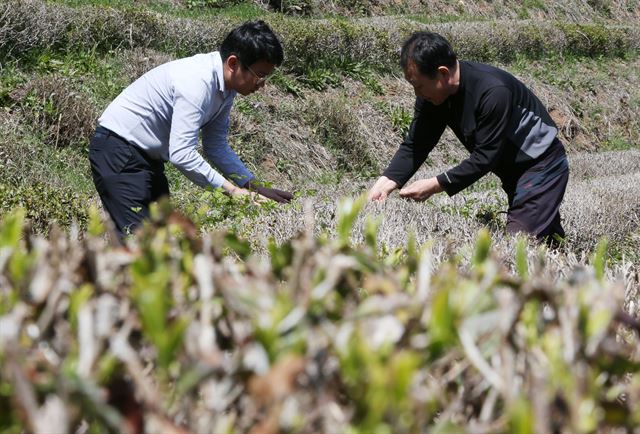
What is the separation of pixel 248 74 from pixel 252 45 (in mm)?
178

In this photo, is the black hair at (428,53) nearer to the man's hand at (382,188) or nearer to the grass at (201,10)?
the man's hand at (382,188)

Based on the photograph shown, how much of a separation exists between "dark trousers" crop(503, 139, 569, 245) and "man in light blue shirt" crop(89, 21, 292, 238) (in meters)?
1.39

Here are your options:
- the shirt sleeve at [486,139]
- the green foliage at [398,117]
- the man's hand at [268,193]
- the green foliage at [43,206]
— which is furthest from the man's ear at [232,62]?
the green foliage at [398,117]

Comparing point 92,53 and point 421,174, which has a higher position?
point 92,53

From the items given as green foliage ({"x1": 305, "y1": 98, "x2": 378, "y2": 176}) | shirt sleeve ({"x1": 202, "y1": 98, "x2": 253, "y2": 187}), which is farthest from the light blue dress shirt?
green foliage ({"x1": 305, "y1": 98, "x2": 378, "y2": 176})

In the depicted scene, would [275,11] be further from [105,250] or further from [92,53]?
[105,250]

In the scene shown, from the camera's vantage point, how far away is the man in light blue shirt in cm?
415

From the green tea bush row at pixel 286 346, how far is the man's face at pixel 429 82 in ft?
10.3

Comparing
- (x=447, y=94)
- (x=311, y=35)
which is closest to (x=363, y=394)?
(x=447, y=94)

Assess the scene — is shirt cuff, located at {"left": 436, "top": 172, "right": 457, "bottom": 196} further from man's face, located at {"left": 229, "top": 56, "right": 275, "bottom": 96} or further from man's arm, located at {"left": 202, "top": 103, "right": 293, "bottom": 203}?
man's face, located at {"left": 229, "top": 56, "right": 275, "bottom": 96}

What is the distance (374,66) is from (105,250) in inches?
554

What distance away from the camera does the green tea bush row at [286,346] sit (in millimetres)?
906

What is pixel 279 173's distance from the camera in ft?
37.6

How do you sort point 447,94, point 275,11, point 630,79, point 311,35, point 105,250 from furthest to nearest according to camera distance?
point 630,79
point 275,11
point 311,35
point 447,94
point 105,250
